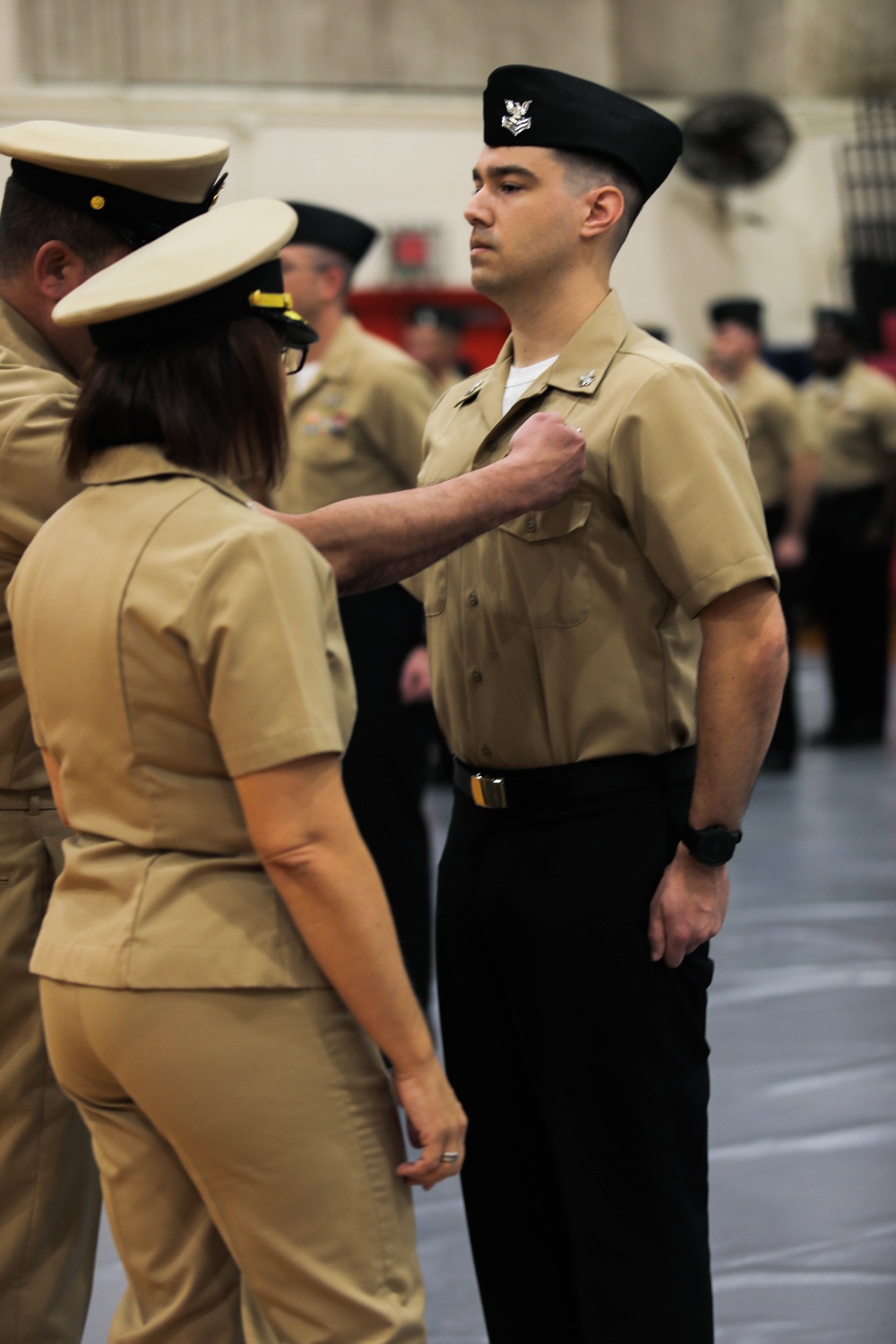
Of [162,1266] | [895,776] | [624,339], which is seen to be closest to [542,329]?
[624,339]

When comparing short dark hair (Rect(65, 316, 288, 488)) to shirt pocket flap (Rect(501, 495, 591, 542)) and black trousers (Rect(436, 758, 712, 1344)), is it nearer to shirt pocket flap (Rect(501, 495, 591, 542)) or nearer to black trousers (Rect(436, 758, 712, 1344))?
shirt pocket flap (Rect(501, 495, 591, 542))

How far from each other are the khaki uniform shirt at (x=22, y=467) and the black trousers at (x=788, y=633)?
15.2 ft

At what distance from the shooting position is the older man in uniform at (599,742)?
1.68 m

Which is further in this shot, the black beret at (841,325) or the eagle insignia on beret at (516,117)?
the black beret at (841,325)

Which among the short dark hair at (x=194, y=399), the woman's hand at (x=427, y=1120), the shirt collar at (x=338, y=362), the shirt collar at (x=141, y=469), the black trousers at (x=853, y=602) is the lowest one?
the black trousers at (x=853, y=602)

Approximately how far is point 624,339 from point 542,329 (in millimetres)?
114

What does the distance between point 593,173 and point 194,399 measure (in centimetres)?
67

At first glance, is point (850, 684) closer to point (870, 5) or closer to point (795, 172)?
point (795, 172)

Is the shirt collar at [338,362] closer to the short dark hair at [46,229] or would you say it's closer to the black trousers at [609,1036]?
the short dark hair at [46,229]

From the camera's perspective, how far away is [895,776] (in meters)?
6.19

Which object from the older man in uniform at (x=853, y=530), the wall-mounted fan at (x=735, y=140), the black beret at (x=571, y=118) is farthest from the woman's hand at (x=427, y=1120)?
the wall-mounted fan at (x=735, y=140)

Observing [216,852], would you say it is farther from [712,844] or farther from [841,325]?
[841,325]

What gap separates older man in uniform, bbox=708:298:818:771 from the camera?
6.43m

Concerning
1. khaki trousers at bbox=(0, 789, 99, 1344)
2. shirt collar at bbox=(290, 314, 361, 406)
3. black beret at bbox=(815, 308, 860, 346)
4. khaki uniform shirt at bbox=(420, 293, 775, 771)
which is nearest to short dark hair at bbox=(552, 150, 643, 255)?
khaki uniform shirt at bbox=(420, 293, 775, 771)
